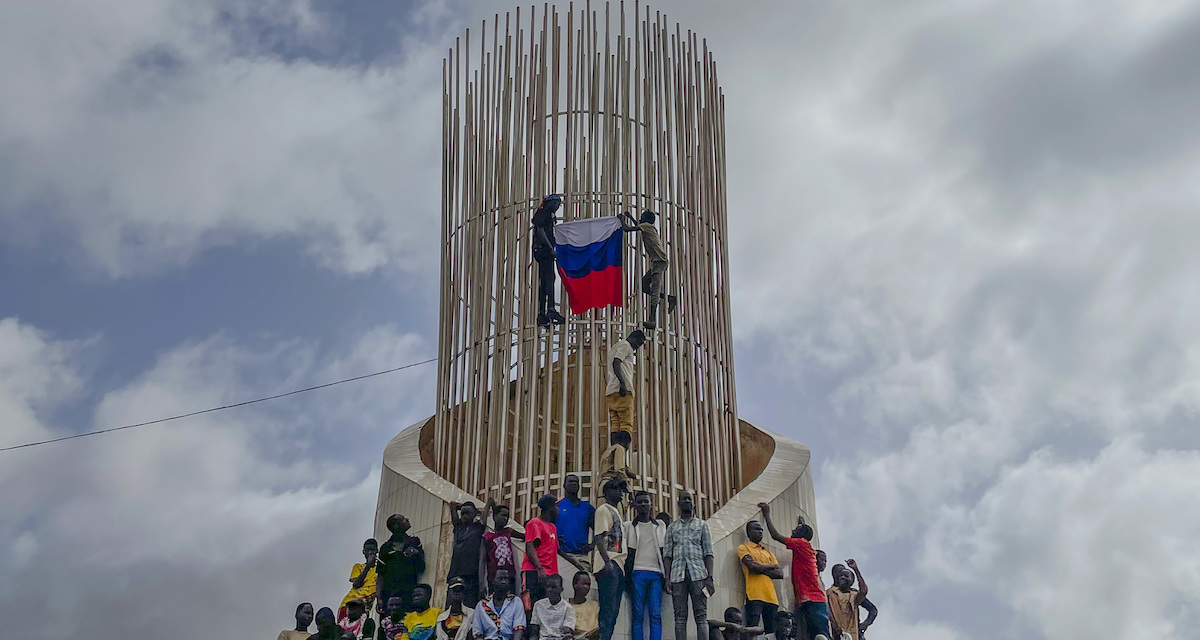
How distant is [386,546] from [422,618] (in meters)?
1.30

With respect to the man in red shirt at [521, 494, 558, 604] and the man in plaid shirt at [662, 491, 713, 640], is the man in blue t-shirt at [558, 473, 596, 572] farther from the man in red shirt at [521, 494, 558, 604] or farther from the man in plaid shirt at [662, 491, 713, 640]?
the man in plaid shirt at [662, 491, 713, 640]

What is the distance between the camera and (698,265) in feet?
56.6

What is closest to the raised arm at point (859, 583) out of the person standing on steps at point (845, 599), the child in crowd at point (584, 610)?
the person standing on steps at point (845, 599)

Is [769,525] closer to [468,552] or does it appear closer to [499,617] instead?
[468,552]

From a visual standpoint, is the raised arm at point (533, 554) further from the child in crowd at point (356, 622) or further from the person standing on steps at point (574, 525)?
the child in crowd at point (356, 622)

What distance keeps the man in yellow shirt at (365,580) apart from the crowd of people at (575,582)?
0.5 inches

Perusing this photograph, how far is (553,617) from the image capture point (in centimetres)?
1255

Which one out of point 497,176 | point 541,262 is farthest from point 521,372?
point 497,176

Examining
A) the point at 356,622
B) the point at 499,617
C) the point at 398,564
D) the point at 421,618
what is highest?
the point at 398,564

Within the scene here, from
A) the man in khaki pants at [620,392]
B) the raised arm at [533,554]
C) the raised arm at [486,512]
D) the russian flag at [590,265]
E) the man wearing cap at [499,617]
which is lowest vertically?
the man wearing cap at [499,617]

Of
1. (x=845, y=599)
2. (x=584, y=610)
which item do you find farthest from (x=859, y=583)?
(x=584, y=610)

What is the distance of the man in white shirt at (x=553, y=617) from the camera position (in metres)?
12.5

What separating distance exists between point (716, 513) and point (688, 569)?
1949mm

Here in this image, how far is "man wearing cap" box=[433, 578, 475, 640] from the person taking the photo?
1257cm
